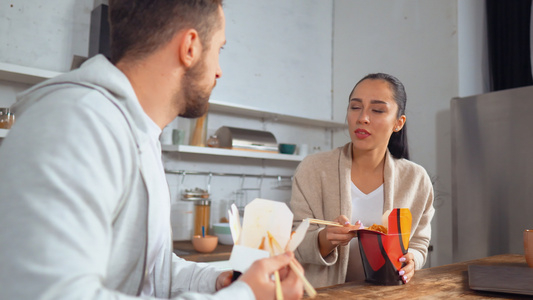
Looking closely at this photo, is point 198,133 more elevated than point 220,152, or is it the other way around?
point 198,133

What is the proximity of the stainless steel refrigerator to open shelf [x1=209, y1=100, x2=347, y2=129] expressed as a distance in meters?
1.08

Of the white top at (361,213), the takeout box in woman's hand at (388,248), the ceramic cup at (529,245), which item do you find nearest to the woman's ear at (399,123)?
the white top at (361,213)

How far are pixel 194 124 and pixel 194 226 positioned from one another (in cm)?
69

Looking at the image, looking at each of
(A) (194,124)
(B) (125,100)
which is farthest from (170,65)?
(A) (194,124)

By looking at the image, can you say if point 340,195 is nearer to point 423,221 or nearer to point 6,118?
point 423,221

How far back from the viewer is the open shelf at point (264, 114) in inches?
111

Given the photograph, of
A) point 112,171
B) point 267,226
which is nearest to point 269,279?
point 267,226

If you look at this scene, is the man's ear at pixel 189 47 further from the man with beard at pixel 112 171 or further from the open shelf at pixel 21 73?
the open shelf at pixel 21 73

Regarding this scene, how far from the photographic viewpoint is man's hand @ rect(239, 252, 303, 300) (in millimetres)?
609

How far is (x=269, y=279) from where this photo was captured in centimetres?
63

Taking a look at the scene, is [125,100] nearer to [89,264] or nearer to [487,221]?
[89,264]

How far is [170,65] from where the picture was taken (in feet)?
2.51

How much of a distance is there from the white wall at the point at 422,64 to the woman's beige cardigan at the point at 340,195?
1.29 meters

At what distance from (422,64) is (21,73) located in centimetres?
258
